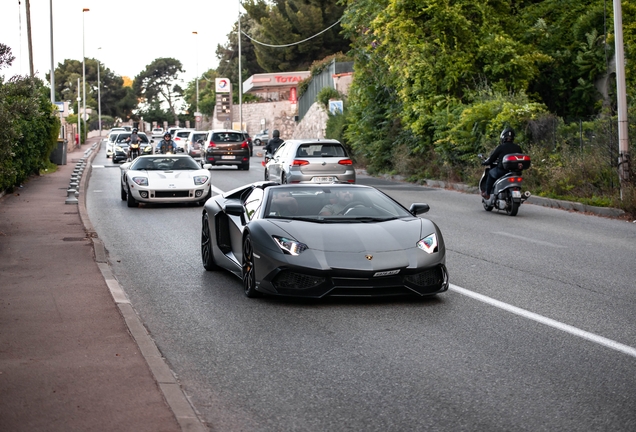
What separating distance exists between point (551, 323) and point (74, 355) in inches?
160

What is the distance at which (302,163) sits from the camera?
947 inches

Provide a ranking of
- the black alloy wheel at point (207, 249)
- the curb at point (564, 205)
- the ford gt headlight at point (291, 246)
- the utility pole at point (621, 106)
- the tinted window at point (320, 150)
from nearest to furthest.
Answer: the ford gt headlight at point (291, 246) < the black alloy wheel at point (207, 249) < the curb at point (564, 205) < the utility pole at point (621, 106) < the tinted window at point (320, 150)

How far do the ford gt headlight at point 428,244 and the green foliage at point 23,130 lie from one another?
7.30 metres

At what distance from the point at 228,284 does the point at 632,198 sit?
10790 mm

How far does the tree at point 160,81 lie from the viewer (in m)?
167

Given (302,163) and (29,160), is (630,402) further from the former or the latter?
(29,160)

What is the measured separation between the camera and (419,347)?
728 centimetres

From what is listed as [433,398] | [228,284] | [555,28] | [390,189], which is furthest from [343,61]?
[433,398]

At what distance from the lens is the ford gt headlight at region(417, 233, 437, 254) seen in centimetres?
907

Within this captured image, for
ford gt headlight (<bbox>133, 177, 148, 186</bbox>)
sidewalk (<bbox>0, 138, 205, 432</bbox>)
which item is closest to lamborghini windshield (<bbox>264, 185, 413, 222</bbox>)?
sidewalk (<bbox>0, 138, 205, 432</bbox>)

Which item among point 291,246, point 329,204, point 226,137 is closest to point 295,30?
point 226,137

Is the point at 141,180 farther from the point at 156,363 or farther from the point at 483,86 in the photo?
the point at 156,363

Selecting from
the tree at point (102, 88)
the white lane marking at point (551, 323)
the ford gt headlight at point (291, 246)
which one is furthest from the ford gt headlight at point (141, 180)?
the tree at point (102, 88)

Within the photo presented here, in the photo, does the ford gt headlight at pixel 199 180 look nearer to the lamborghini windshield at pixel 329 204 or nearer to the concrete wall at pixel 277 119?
the lamborghini windshield at pixel 329 204
